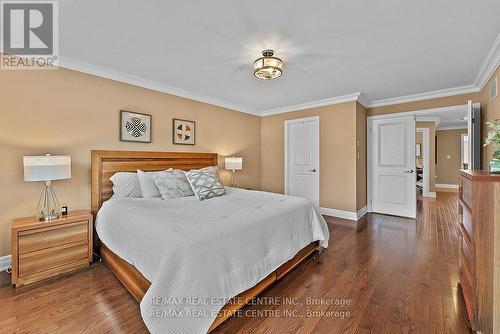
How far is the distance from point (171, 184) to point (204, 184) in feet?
1.43

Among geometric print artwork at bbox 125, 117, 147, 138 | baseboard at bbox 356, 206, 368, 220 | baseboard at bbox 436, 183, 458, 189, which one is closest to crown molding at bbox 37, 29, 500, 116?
geometric print artwork at bbox 125, 117, 147, 138

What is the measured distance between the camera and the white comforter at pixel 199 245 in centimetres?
137

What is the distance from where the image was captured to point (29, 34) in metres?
2.19

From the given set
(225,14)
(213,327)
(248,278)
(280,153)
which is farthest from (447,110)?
(213,327)

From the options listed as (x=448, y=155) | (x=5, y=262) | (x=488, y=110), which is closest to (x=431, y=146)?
(x=448, y=155)

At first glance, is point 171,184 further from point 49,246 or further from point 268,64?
point 268,64

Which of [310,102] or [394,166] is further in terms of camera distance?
[310,102]

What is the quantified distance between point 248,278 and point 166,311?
0.63 m

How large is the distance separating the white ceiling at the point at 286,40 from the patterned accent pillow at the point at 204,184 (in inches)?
55.9

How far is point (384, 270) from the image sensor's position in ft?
7.84

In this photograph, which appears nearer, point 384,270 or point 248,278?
point 248,278

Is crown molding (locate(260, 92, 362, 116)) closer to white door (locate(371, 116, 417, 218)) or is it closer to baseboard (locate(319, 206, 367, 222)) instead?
white door (locate(371, 116, 417, 218))

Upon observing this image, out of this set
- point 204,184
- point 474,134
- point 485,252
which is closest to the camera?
point 485,252

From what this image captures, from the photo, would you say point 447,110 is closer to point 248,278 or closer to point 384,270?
point 384,270
